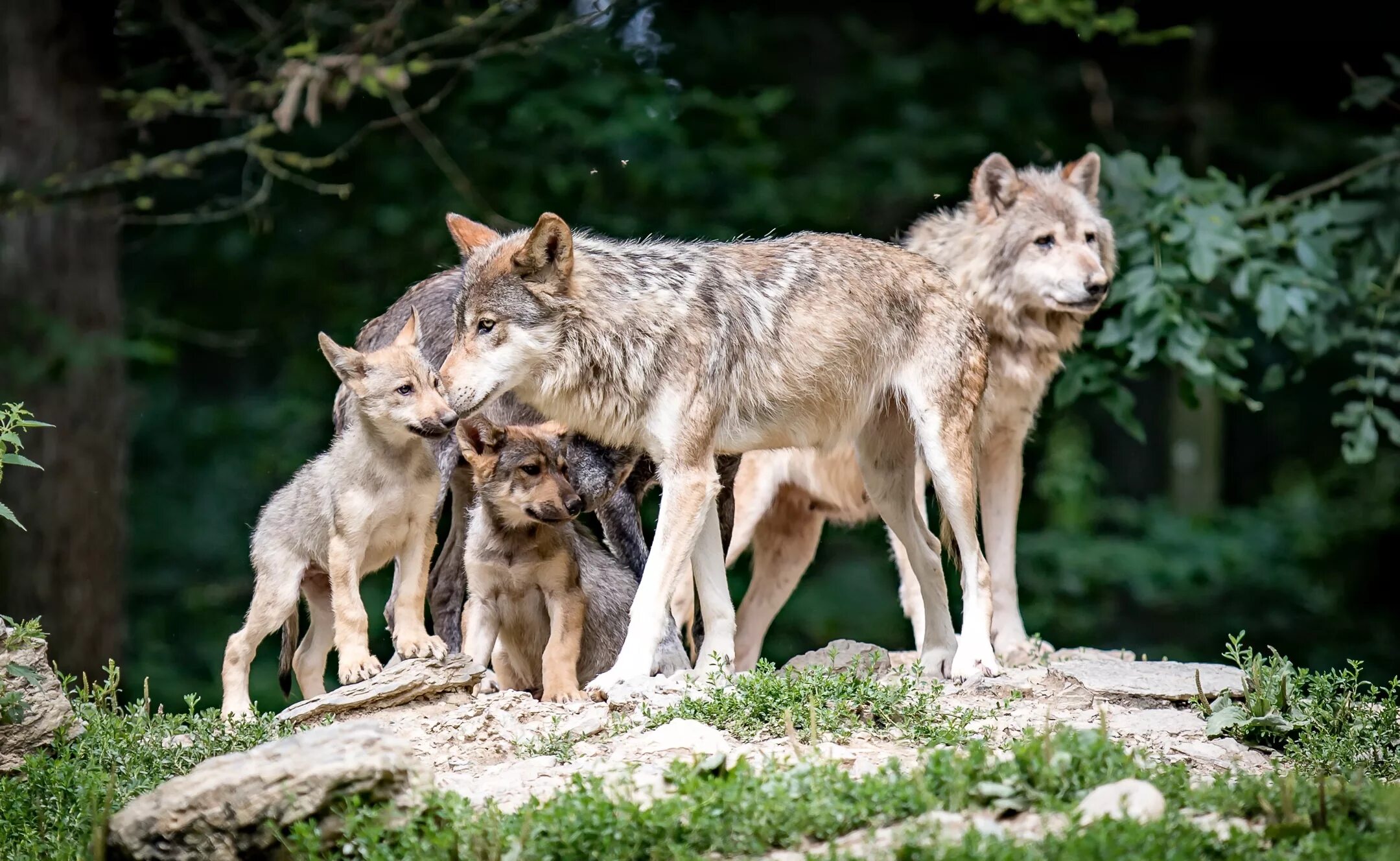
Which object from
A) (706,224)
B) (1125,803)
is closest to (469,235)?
(1125,803)

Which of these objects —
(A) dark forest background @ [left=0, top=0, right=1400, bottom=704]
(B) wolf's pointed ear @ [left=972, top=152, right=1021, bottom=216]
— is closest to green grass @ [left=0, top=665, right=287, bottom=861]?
(A) dark forest background @ [left=0, top=0, right=1400, bottom=704]

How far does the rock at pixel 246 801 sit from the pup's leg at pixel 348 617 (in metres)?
1.37

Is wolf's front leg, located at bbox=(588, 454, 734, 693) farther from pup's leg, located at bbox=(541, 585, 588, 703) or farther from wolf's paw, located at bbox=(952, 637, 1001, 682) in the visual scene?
wolf's paw, located at bbox=(952, 637, 1001, 682)

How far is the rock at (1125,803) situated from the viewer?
4289 mm

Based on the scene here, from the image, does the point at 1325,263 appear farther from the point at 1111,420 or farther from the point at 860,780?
the point at 1111,420

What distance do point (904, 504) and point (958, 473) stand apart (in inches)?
20.8

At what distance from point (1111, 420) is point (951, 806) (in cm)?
1231

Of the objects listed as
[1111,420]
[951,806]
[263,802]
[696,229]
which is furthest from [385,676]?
[1111,420]

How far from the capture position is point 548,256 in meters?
6.34

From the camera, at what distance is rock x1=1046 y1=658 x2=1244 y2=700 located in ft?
20.9

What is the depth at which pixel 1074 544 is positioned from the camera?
14.2m

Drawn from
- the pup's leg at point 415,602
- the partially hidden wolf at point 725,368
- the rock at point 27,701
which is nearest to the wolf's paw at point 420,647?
the pup's leg at point 415,602

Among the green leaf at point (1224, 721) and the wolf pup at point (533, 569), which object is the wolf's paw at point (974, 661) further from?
the wolf pup at point (533, 569)

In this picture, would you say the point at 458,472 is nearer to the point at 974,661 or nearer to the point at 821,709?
the point at 821,709
